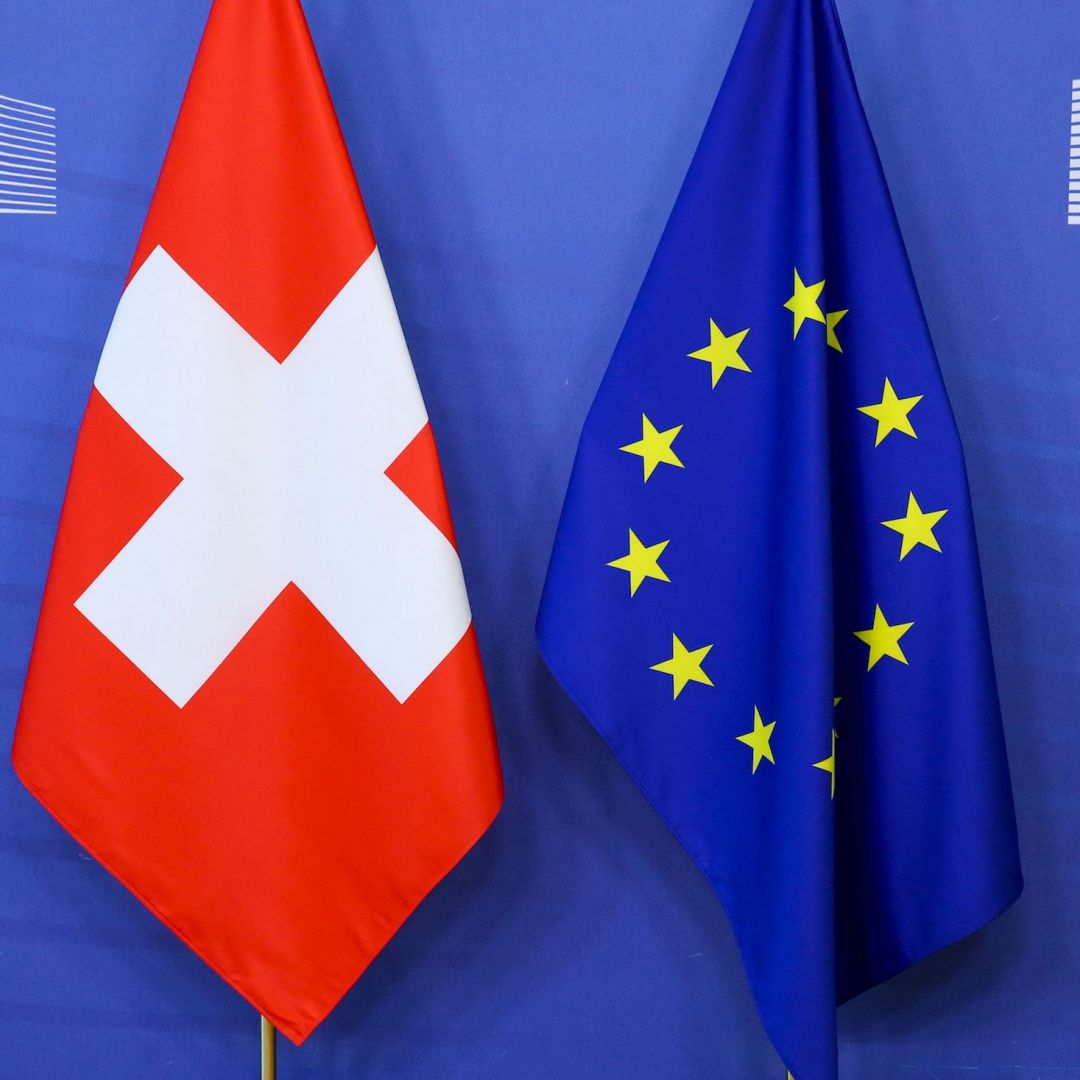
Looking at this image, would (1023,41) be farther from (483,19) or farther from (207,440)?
(207,440)

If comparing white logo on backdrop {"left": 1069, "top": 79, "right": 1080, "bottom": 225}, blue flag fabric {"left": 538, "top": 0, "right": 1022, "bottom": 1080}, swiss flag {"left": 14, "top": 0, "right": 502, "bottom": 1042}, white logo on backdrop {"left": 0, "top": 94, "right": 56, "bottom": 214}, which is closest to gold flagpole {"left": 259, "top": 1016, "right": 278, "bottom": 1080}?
swiss flag {"left": 14, "top": 0, "right": 502, "bottom": 1042}

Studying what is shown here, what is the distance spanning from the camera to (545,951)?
146 centimetres

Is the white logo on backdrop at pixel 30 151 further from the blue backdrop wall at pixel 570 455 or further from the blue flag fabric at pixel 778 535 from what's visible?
the blue flag fabric at pixel 778 535

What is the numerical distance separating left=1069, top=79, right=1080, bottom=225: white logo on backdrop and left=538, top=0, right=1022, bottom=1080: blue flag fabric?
0.31 meters

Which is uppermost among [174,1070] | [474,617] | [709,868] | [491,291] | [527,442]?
[491,291]

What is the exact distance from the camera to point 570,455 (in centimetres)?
146

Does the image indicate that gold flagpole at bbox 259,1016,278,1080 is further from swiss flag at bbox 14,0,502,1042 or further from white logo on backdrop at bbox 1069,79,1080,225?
white logo on backdrop at bbox 1069,79,1080,225

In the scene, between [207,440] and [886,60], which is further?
[886,60]

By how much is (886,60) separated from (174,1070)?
147cm

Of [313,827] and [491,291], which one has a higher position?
[491,291]

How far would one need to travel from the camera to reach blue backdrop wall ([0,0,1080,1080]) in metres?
1.44

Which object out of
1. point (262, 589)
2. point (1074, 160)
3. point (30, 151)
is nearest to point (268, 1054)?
point (262, 589)

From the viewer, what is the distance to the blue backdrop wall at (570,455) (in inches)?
56.5

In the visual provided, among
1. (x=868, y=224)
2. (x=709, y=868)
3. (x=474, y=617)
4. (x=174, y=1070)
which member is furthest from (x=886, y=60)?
(x=174, y=1070)
